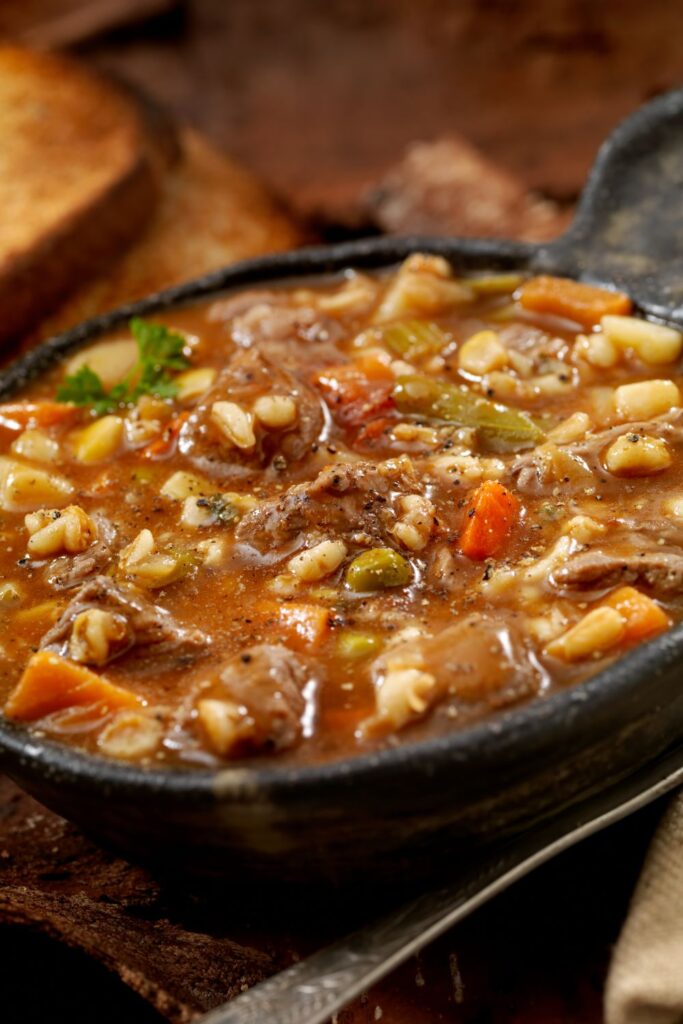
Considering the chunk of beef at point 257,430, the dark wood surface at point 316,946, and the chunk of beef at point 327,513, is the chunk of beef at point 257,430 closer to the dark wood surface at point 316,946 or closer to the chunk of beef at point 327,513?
the chunk of beef at point 327,513

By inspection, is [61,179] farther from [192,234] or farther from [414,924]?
[414,924]

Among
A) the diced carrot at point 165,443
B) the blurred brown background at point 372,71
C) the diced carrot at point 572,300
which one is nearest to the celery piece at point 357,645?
the diced carrot at point 165,443

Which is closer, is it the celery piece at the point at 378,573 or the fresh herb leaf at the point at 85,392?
the celery piece at the point at 378,573

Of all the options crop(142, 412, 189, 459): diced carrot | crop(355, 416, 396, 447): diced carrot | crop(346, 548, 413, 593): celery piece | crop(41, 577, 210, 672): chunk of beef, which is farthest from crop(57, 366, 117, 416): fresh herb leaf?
crop(346, 548, 413, 593): celery piece

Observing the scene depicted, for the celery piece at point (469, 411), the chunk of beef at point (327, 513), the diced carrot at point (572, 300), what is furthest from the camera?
the diced carrot at point (572, 300)

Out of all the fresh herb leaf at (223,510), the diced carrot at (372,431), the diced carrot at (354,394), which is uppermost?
the fresh herb leaf at (223,510)

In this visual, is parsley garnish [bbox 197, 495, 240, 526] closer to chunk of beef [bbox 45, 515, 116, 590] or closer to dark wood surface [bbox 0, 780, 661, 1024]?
chunk of beef [bbox 45, 515, 116, 590]
